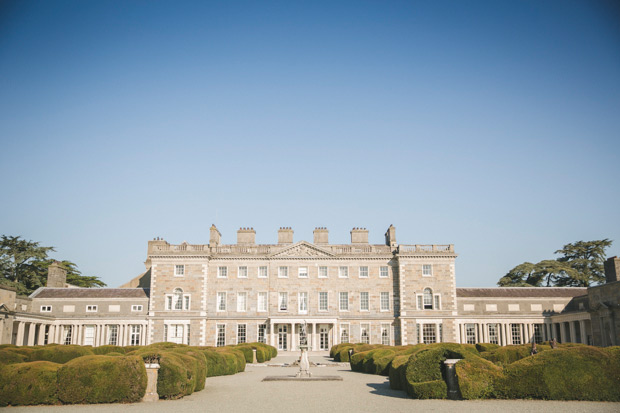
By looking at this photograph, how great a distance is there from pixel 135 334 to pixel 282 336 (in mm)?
12213

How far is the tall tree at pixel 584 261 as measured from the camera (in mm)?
58312

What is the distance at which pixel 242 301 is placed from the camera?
46.3 metres

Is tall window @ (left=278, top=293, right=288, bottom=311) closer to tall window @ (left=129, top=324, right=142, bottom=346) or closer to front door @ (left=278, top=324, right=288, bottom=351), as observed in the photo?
front door @ (left=278, top=324, right=288, bottom=351)

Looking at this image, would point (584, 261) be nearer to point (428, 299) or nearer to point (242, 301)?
point (428, 299)

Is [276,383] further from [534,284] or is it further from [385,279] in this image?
[534,284]

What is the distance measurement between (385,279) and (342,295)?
12.7 feet

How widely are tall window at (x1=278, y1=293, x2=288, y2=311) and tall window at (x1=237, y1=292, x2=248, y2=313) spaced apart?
9.32 ft

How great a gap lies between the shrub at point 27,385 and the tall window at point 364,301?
3424cm

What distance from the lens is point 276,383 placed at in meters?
19.3

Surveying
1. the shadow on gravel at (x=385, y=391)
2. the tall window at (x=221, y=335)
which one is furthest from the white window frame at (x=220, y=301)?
the shadow on gravel at (x=385, y=391)

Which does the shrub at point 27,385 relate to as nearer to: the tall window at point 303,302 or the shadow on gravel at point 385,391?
the shadow on gravel at point 385,391

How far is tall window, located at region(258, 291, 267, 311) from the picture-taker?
4622cm

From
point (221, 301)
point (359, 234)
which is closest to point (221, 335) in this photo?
point (221, 301)

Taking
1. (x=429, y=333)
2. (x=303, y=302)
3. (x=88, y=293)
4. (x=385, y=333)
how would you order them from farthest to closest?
(x=88, y=293) < (x=303, y=302) < (x=385, y=333) < (x=429, y=333)
